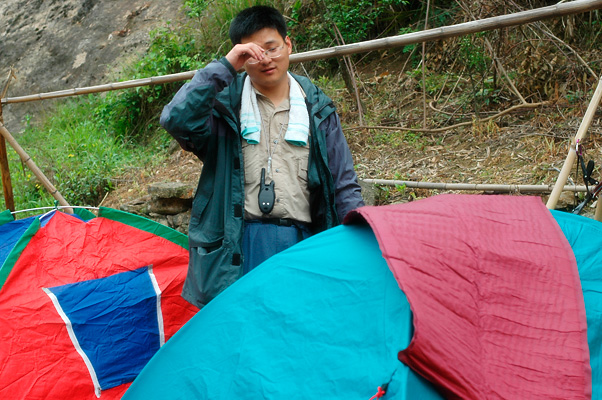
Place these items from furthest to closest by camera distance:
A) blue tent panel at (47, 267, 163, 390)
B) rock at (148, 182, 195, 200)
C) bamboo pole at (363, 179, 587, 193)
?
1. rock at (148, 182, 195, 200)
2. bamboo pole at (363, 179, 587, 193)
3. blue tent panel at (47, 267, 163, 390)

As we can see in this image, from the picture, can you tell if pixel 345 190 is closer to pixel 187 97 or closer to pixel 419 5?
pixel 187 97

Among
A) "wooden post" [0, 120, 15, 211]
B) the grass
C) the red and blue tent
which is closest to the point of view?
the red and blue tent

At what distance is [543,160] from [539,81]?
1189 millimetres

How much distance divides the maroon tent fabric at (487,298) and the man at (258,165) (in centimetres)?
61

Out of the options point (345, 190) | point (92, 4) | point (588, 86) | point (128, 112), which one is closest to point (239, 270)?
point (345, 190)

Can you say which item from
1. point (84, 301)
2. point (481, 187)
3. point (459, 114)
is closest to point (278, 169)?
point (84, 301)

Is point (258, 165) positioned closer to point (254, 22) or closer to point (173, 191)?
point (254, 22)

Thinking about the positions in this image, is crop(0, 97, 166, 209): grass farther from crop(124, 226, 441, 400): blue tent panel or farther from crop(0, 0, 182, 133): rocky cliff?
crop(124, 226, 441, 400): blue tent panel

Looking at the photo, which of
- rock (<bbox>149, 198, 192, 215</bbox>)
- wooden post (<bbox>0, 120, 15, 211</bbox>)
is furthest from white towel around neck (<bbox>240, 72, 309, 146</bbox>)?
rock (<bbox>149, 198, 192, 215</bbox>)

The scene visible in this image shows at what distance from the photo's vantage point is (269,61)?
230 centimetres

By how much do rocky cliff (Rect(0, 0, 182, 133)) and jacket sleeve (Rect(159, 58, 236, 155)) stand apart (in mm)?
6658

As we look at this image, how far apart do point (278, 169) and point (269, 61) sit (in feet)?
1.44

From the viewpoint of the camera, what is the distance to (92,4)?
394 inches

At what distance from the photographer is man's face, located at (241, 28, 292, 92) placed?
2.31 metres
